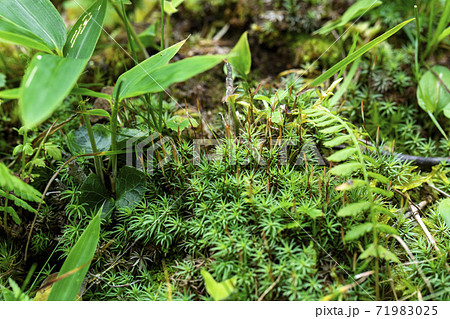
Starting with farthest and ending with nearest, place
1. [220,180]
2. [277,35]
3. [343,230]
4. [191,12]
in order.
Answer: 1. [191,12]
2. [277,35]
3. [220,180]
4. [343,230]

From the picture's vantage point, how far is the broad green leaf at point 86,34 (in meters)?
1.27

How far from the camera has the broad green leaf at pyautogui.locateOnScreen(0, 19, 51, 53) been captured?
3.53ft

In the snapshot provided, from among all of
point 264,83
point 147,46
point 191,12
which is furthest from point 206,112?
point 191,12

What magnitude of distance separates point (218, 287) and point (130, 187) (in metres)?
0.58

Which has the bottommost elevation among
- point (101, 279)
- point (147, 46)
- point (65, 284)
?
point (101, 279)

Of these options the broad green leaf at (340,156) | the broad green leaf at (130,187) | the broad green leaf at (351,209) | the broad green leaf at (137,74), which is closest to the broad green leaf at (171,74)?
the broad green leaf at (137,74)

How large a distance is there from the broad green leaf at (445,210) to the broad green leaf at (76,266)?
1352 millimetres

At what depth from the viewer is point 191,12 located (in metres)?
2.49

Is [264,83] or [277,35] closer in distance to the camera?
[264,83]

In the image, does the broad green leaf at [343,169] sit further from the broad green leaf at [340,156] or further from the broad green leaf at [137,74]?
the broad green leaf at [137,74]

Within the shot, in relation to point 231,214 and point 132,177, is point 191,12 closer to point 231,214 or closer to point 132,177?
point 132,177

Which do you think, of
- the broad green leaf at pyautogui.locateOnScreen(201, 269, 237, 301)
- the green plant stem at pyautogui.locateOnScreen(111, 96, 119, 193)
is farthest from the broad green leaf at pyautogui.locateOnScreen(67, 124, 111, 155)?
the broad green leaf at pyautogui.locateOnScreen(201, 269, 237, 301)

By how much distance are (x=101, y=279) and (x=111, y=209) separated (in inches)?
10.9

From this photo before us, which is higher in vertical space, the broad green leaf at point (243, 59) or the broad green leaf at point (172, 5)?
the broad green leaf at point (172, 5)
